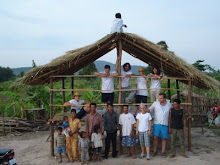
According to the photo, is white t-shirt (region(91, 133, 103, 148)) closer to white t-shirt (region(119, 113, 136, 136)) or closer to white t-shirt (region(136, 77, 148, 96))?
white t-shirt (region(119, 113, 136, 136))

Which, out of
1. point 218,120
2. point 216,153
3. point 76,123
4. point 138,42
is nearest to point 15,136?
point 76,123

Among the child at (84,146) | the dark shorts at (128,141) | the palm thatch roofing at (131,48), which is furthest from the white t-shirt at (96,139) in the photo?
the palm thatch roofing at (131,48)

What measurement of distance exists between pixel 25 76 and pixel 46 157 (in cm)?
237

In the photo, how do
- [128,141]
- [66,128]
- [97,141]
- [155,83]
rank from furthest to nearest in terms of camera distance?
1. [155,83]
2. [66,128]
3. [128,141]
4. [97,141]

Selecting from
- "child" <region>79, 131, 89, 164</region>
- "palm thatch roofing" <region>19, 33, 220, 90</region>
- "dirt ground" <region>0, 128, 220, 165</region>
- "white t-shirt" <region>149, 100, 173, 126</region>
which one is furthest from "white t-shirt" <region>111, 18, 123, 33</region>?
"dirt ground" <region>0, 128, 220, 165</region>

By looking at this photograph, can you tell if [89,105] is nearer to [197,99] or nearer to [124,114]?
[124,114]

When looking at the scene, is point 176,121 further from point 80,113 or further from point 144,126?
point 80,113

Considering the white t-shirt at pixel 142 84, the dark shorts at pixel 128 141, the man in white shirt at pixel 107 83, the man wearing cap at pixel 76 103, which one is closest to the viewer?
the dark shorts at pixel 128 141

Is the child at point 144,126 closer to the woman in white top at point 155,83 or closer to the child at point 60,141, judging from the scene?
the woman in white top at point 155,83

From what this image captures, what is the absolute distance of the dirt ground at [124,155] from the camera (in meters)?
6.57

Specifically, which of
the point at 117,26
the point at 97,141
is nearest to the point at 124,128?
the point at 97,141

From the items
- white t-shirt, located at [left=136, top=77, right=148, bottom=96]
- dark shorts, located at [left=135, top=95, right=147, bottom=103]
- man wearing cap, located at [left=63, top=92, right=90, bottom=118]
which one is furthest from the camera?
dark shorts, located at [left=135, top=95, right=147, bottom=103]

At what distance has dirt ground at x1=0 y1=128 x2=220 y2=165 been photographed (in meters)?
6.57

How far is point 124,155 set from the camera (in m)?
7.12
